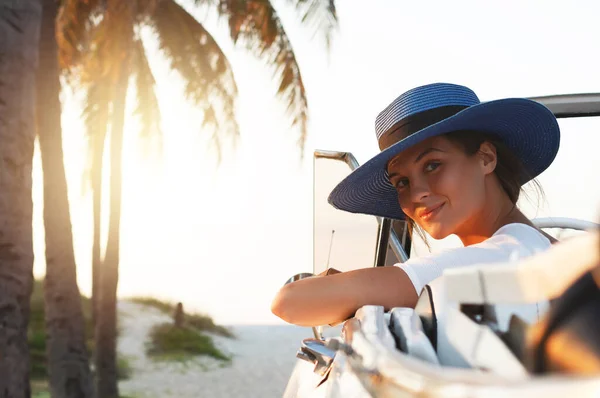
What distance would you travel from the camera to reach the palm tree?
10586 mm

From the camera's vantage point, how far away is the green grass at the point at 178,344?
19.3 m

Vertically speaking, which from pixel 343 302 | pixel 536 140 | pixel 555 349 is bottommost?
pixel 343 302

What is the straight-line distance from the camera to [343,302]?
A: 5.56 feet

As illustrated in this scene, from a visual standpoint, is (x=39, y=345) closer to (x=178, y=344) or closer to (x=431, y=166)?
(x=178, y=344)

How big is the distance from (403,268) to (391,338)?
55 cm

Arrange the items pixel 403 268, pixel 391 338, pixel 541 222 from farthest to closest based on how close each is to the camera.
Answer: pixel 541 222, pixel 403 268, pixel 391 338

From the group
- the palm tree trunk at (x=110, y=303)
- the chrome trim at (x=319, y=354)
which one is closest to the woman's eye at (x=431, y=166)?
the chrome trim at (x=319, y=354)

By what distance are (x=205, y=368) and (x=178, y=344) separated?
6.12ft

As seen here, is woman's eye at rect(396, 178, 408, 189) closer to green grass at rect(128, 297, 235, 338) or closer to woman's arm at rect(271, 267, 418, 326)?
woman's arm at rect(271, 267, 418, 326)

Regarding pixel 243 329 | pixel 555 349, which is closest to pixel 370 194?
pixel 555 349

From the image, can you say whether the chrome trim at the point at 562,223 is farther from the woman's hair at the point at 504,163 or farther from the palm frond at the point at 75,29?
the palm frond at the point at 75,29

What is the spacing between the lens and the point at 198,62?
41.9 ft

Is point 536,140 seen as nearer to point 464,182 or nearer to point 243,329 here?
point 464,182

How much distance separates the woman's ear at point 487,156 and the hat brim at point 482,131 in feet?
0.18
